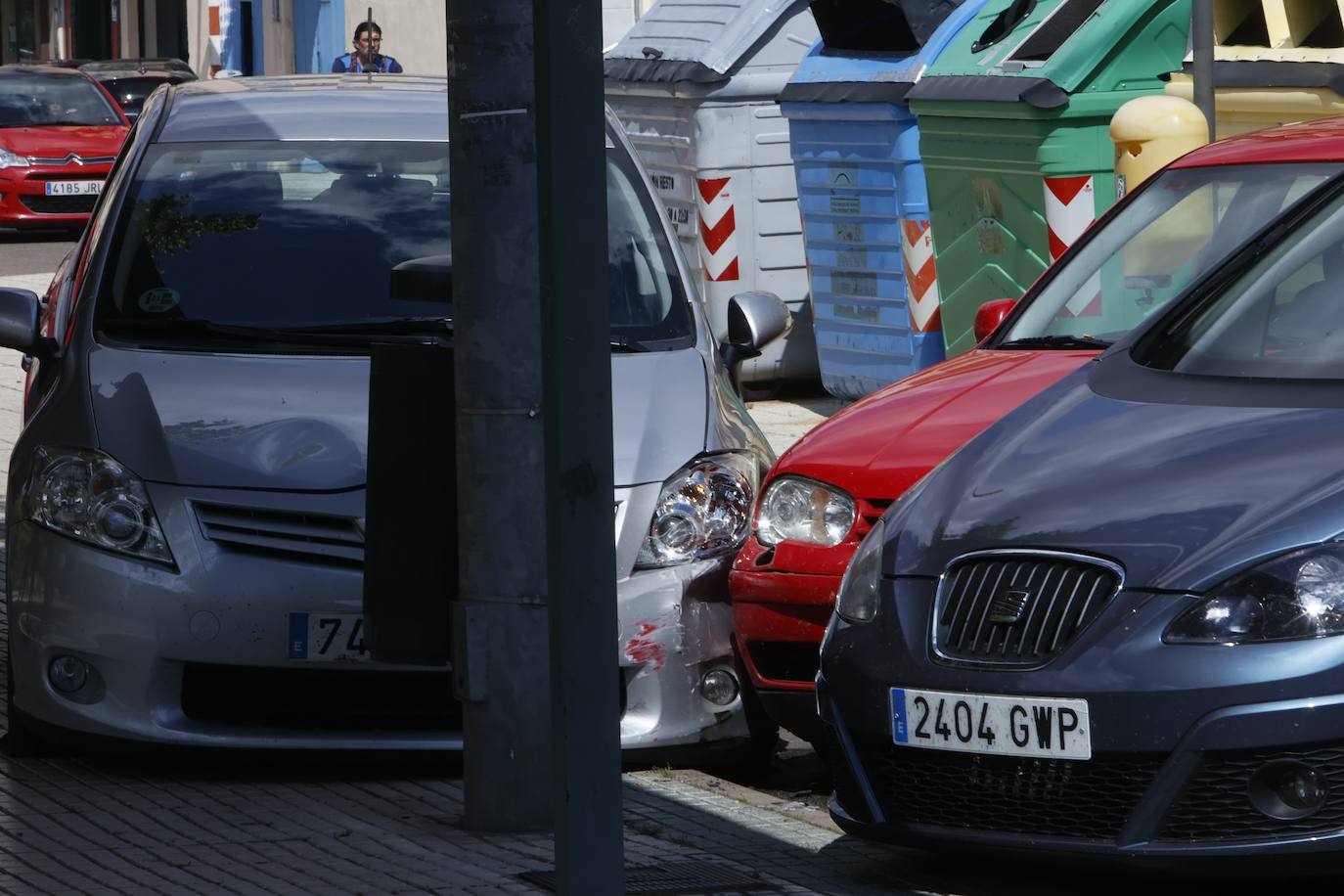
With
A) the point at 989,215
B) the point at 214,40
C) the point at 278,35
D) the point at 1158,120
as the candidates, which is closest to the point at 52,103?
the point at 278,35

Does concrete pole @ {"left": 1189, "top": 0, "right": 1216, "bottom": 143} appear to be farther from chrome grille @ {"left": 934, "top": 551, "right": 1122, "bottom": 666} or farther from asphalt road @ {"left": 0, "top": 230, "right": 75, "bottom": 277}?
asphalt road @ {"left": 0, "top": 230, "right": 75, "bottom": 277}

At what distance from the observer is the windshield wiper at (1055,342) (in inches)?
239

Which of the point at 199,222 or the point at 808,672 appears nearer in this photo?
the point at 808,672

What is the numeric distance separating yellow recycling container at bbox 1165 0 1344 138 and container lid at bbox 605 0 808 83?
3.44 m

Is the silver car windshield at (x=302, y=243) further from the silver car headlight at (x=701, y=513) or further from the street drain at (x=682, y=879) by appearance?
the street drain at (x=682, y=879)

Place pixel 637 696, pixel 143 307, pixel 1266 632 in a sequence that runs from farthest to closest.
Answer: pixel 143 307 < pixel 637 696 < pixel 1266 632

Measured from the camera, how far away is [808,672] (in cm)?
549

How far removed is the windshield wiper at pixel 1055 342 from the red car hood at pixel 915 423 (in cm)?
5

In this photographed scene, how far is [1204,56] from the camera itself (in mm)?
7590

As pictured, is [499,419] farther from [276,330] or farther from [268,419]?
[276,330]

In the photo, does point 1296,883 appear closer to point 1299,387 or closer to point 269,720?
point 1299,387

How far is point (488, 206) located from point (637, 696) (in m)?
1.25

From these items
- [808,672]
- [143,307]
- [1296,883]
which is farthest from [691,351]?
[1296,883]

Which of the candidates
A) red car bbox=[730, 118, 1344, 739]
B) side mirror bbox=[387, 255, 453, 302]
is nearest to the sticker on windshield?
side mirror bbox=[387, 255, 453, 302]
